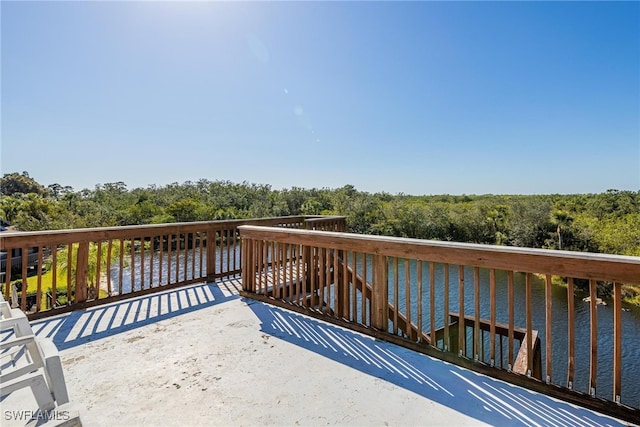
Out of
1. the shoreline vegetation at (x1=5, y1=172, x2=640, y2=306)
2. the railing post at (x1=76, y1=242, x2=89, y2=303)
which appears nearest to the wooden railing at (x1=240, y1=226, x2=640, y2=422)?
the railing post at (x1=76, y1=242, x2=89, y2=303)

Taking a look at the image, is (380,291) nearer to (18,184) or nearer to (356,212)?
(356,212)

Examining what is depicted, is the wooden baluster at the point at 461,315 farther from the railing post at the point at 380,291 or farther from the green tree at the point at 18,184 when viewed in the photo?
the green tree at the point at 18,184

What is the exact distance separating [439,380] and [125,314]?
3.18 metres

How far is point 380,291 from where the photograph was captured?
2.59 m

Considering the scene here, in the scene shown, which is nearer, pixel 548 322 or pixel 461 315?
pixel 548 322

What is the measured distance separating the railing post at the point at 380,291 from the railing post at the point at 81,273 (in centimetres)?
319

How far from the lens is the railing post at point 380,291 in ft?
8.32

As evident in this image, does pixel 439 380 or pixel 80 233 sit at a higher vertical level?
pixel 80 233

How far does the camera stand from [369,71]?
8102mm

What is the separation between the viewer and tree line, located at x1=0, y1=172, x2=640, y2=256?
24672 millimetres

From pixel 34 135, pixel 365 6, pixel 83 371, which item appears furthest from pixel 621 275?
pixel 34 135

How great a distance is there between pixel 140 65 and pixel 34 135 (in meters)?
5.44

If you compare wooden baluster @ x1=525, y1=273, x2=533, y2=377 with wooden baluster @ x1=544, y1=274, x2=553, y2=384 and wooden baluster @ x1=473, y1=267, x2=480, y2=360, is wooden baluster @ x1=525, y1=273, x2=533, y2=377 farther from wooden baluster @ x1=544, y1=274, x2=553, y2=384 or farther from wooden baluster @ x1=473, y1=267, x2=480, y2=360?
wooden baluster @ x1=473, y1=267, x2=480, y2=360

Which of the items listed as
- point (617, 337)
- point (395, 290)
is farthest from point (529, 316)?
point (395, 290)
